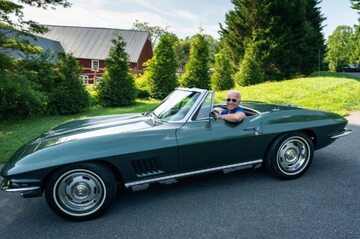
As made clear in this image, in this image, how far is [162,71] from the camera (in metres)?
14.0

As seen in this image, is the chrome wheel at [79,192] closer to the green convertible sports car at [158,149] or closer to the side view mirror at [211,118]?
the green convertible sports car at [158,149]

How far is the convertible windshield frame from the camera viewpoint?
157 inches

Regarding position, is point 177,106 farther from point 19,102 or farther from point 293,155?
point 19,102

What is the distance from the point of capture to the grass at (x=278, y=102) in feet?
26.2

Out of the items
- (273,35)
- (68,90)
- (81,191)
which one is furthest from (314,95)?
(81,191)

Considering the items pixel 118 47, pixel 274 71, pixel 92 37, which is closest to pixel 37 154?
pixel 118 47

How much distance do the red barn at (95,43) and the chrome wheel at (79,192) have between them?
102ft

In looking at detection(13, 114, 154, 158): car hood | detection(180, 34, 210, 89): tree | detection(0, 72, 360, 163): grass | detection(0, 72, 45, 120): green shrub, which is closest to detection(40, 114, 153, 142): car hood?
detection(13, 114, 154, 158): car hood

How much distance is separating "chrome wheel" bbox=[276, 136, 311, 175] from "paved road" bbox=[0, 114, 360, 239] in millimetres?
173

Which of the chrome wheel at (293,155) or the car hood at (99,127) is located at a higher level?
the car hood at (99,127)

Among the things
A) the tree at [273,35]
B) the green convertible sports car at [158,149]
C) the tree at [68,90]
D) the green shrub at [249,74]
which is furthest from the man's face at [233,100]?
the tree at [273,35]

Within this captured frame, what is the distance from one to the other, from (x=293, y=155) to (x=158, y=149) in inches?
76.2

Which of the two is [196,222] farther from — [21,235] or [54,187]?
[21,235]

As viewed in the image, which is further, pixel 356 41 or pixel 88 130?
pixel 356 41
